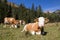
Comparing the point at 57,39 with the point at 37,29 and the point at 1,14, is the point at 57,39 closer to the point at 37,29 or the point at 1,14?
the point at 37,29

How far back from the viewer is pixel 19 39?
10.5 meters

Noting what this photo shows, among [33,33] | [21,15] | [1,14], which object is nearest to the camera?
[33,33]

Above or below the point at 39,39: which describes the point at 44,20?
above

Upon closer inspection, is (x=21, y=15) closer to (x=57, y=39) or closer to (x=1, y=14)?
(x=1, y=14)

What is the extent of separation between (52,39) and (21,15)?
66.3 m

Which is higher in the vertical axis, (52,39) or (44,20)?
(44,20)

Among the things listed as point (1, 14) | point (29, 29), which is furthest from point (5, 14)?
point (29, 29)

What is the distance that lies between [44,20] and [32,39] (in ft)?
8.91

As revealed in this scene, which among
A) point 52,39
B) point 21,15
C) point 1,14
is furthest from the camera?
point 21,15

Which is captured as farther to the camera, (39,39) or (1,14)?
(1,14)

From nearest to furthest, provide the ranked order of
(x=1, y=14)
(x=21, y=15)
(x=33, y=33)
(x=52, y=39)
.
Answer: (x=52, y=39), (x=33, y=33), (x=1, y=14), (x=21, y=15)

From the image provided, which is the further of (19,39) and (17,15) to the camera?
(17,15)

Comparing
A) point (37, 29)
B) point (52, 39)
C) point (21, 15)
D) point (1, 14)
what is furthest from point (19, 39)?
point (21, 15)

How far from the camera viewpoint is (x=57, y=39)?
10508mm
